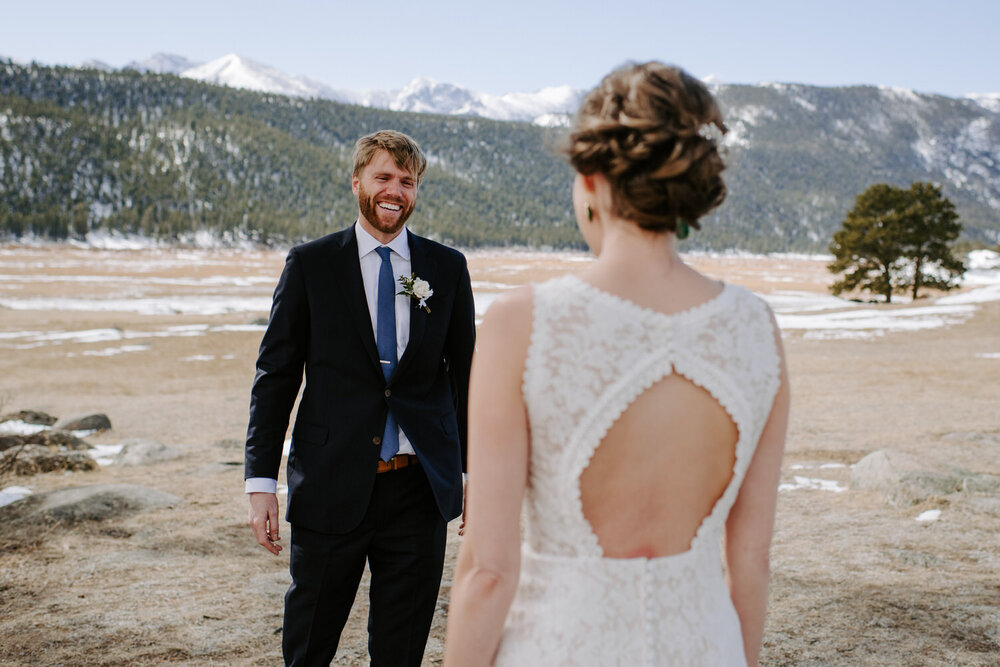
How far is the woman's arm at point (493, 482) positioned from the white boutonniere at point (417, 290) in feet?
5.68

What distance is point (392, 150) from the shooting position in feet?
9.68

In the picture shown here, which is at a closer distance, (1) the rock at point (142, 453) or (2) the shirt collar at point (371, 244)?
(2) the shirt collar at point (371, 244)

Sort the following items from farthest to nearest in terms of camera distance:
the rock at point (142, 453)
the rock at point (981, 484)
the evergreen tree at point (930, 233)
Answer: the evergreen tree at point (930, 233) → the rock at point (142, 453) → the rock at point (981, 484)

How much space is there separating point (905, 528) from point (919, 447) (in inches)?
153

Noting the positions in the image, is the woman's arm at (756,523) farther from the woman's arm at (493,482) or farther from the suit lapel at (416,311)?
the suit lapel at (416,311)

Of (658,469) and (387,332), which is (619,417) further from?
(387,332)

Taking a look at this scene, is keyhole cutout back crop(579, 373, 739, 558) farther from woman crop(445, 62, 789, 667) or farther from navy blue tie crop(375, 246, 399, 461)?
navy blue tie crop(375, 246, 399, 461)

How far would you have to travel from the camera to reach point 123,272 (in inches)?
2404

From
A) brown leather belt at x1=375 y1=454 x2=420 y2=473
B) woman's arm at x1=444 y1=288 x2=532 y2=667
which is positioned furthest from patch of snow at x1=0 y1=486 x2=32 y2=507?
woman's arm at x1=444 y1=288 x2=532 y2=667

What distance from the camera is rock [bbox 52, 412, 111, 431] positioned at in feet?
38.8

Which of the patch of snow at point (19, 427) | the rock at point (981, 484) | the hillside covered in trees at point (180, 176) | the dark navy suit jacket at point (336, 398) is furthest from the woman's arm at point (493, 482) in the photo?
the hillside covered in trees at point (180, 176)

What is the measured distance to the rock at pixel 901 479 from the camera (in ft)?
23.9

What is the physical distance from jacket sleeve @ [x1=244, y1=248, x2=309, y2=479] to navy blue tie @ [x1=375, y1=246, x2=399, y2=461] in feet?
0.96

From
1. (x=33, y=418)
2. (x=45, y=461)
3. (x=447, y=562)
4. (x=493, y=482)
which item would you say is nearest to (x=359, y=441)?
(x=493, y=482)
